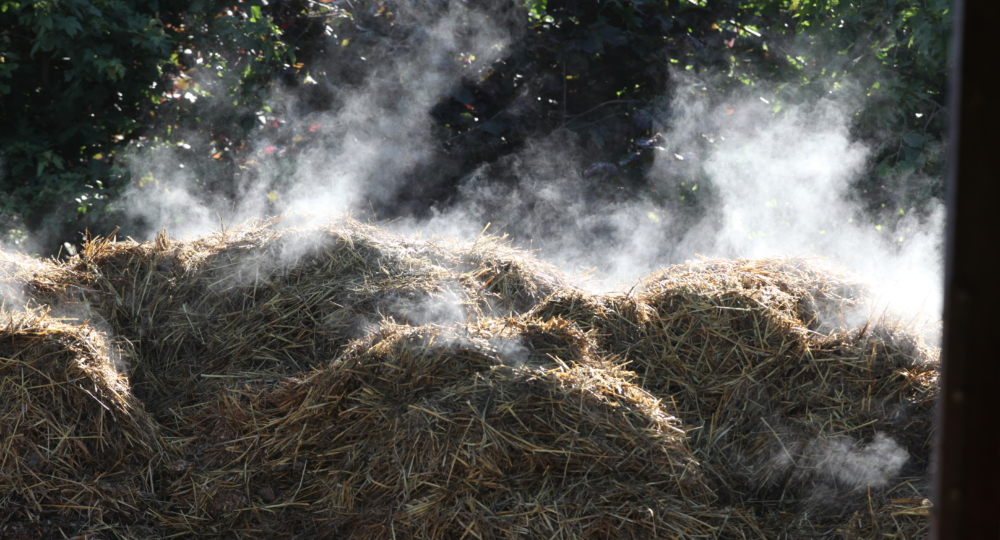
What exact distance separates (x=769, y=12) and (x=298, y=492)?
523 cm

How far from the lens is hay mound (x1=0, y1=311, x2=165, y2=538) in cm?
250

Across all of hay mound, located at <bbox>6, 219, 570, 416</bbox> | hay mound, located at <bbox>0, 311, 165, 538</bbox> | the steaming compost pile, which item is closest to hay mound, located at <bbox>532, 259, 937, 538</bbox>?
the steaming compost pile

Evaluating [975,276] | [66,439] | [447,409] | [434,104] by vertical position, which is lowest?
[66,439]

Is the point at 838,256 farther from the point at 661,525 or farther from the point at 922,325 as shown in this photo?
the point at 661,525

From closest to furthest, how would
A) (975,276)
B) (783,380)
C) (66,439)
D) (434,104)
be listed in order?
(975,276)
(66,439)
(783,380)
(434,104)

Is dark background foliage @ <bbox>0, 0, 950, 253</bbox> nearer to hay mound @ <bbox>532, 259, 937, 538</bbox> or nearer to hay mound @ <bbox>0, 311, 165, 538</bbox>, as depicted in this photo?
hay mound @ <bbox>532, 259, 937, 538</bbox>

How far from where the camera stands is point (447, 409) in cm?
255

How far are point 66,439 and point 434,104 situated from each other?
12.2 ft

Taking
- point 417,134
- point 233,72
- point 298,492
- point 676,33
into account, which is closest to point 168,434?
point 298,492

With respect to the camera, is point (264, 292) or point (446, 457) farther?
point (264, 292)

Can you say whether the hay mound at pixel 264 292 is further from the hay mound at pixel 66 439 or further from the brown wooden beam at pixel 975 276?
the brown wooden beam at pixel 975 276

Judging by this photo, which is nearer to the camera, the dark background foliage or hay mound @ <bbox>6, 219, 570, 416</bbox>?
hay mound @ <bbox>6, 219, 570, 416</bbox>

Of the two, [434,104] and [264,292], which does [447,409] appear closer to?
[264,292]

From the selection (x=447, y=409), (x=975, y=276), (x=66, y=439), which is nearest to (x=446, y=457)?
(x=447, y=409)
